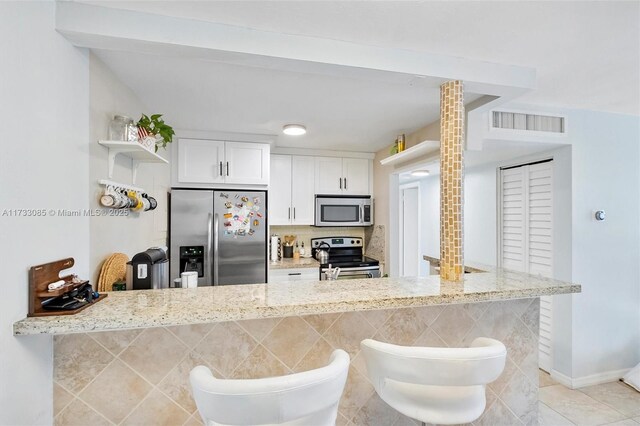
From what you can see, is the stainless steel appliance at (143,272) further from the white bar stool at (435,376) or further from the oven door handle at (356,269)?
the oven door handle at (356,269)

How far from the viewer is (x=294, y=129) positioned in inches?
122

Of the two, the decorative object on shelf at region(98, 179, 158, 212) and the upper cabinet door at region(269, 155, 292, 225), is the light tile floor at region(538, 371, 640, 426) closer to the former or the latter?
the upper cabinet door at region(269, 155, 292, 225)

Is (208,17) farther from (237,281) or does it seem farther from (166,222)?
(237,281)

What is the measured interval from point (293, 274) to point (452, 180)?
2.34m

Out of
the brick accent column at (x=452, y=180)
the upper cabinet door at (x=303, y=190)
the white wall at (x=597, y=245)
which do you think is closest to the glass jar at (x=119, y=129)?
the brick accent column at (x=452, y=180)

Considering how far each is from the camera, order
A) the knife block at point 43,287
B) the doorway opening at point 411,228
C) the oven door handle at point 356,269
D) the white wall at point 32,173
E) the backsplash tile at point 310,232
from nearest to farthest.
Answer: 1. the white wall at point 32,173
2. the knife block at point 43,287
3. the oven door handle at point 356,269
4. the backsplash tile at point 310,232
5. the doorway opening at point 411,228

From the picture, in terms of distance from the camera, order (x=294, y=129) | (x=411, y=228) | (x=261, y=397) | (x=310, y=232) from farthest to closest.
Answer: (x=411, y=228), (x=310, y=232), (x=294, y=129), (x=261, y=397)

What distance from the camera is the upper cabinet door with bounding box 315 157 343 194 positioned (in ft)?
13.4

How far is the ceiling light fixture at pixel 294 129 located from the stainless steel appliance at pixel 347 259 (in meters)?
1.56

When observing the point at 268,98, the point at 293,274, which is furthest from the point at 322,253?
the point at 268,98

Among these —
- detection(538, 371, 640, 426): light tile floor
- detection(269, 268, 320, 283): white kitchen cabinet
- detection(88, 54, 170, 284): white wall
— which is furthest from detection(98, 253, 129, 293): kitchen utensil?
detection(538, 371, 640, 426): light tile floor

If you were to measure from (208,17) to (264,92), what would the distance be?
2.77 ft

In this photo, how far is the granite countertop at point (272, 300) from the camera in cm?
109

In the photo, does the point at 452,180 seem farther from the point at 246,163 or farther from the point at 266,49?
the point at 246,163
